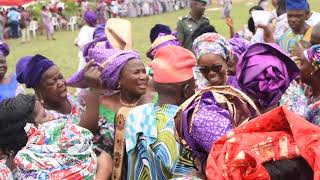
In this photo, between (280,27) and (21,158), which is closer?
(21,158)

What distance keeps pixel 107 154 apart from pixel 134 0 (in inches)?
1235

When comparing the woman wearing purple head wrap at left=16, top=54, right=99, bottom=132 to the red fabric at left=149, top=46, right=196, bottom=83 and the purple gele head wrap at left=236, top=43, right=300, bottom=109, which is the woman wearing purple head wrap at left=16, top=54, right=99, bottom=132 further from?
the purple gele head wrap at left=236, top=43, right=300, bottom=109

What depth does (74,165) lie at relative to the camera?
290cm

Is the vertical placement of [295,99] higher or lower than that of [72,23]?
higher

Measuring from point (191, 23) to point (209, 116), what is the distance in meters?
Answer: 5.43

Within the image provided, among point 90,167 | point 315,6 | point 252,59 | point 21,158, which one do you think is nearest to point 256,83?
point 252,59

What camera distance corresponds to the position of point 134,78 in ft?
12.8

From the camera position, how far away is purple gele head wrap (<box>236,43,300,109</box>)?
9.93ft

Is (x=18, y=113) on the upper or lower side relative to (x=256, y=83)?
lower

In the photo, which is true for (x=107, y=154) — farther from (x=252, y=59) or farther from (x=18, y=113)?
(x=252, y=59)

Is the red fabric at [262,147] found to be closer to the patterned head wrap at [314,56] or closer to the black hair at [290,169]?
the black hair at [290,169]

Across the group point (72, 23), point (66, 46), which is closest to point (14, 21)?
point (72, 23)

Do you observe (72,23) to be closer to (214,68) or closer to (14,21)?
(14,21)

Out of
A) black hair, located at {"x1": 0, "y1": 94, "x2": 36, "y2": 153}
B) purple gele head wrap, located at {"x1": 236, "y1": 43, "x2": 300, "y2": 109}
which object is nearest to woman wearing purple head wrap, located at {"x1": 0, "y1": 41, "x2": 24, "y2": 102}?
black hair, located at {"x1": 0, "y1": 94, "x2": 36, "y2": 153}
